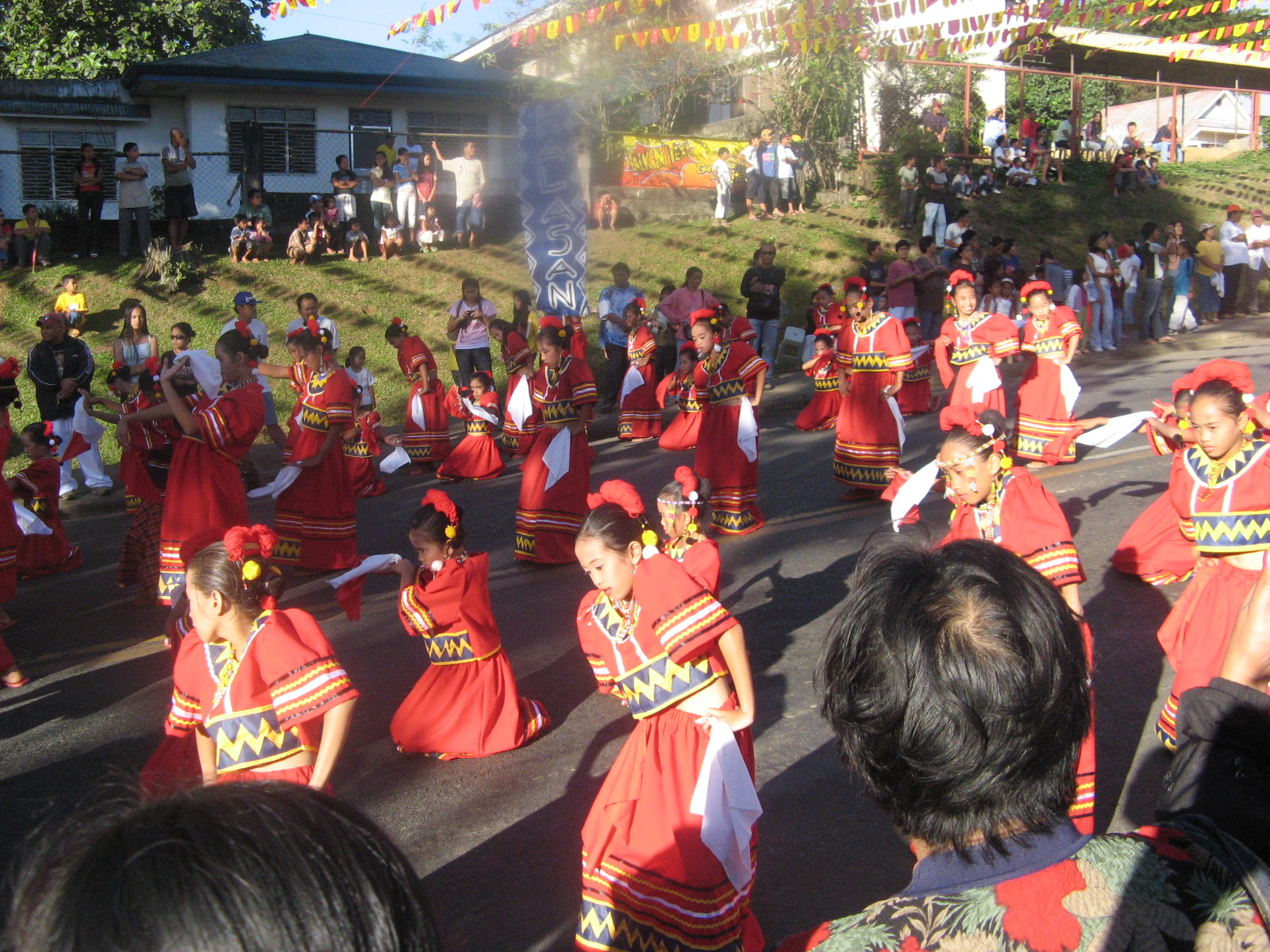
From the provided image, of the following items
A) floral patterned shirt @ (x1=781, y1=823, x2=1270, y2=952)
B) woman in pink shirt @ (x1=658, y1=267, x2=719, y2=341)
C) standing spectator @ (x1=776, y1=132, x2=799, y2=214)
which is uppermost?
standing spectator @ (x1=776, y1=132, x2=799, y2=214)

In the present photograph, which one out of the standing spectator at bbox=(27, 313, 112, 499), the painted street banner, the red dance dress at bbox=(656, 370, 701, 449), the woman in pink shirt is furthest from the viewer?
the painted street banner

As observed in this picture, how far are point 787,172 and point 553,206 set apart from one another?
4.92 m

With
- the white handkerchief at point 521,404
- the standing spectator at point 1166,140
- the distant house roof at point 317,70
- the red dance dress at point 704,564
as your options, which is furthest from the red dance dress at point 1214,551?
the standing spectator at point 1166,140

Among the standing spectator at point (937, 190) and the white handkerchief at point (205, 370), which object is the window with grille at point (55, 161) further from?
the white handkerchief at point (205, 370)

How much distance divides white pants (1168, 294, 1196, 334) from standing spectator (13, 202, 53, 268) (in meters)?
18.1

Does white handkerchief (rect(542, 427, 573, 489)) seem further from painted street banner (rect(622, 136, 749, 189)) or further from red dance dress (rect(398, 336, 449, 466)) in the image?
painted street banner (rect(622, 136, 749, 189))

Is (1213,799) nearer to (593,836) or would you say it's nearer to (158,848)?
(158,848)

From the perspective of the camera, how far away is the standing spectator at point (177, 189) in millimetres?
17766

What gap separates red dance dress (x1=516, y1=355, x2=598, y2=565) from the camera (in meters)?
8.01

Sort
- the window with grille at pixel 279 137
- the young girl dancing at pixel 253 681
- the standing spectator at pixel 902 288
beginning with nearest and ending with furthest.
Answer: the young girl dancing at pixel 253 681 → the standing spectator at pixel 902 288 → the window with grille at pixel 279 137

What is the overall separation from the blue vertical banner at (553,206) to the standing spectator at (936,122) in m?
7.14

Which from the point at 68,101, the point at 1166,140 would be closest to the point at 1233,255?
the point at 1166,140

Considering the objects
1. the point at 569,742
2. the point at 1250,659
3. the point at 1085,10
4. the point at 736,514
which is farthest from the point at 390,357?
the point at 1250,659

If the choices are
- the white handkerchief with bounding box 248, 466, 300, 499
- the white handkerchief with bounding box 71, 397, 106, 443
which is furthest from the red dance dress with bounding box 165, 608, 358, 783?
the white handkerchief with bounding box 71, 397, 106, 443
